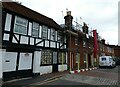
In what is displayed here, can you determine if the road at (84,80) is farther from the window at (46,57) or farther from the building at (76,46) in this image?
the building at (76,46)

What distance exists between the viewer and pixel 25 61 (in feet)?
49.2

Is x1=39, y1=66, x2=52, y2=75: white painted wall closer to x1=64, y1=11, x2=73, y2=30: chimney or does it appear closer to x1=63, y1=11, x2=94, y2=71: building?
x1=63, y1=11, x2=94, y2=71: building

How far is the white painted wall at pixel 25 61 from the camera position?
47.6ft

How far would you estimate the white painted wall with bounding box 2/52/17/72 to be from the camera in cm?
1302

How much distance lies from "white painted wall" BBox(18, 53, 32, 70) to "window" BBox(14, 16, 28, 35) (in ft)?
6.83

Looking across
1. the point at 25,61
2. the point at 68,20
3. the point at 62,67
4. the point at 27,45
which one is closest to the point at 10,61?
the point at 25,61

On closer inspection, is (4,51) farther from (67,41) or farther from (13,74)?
(67,41)

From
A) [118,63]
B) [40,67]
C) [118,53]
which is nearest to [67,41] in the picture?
[40,67]

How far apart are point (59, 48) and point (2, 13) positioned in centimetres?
921

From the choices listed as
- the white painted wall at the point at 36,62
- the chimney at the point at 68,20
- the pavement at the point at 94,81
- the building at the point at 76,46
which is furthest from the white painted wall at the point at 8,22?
the chimney at the point at 68,20

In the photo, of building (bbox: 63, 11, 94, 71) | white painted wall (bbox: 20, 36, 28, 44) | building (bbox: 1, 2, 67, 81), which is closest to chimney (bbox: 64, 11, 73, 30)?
building (bbox: 63, 11, 94, 71)

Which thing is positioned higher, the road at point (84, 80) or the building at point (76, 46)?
the building at point (76, 46)

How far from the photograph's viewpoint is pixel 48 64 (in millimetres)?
18297

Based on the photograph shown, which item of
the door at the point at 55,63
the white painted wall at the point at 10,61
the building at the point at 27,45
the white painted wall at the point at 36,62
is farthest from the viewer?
the door at the point at 55,63
